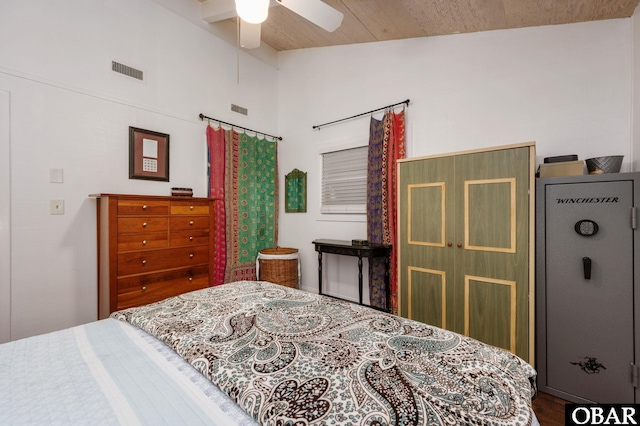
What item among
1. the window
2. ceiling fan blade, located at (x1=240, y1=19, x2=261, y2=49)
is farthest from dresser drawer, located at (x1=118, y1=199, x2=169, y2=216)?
the window

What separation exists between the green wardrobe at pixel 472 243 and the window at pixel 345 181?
3.32ft

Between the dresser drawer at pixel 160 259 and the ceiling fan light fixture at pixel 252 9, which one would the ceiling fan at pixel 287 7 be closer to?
the ceiling fan light fixture at pixel 252 9

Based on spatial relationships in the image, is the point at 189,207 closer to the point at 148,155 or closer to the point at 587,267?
the point at 148,155

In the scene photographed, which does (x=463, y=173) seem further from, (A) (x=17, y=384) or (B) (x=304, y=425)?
(A) (x=17, y=384)

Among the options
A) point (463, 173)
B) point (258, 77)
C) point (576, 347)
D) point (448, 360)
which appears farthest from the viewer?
point (258, 77)

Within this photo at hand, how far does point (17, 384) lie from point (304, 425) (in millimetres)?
827

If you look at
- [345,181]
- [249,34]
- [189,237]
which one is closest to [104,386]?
[189,237]

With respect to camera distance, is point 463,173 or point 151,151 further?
point 151,151

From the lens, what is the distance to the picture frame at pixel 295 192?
4082 mm

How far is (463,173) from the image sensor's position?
2.16m

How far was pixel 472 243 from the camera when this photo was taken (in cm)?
212

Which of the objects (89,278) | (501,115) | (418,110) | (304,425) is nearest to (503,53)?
(501,115)

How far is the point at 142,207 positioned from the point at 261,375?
87.7 inches

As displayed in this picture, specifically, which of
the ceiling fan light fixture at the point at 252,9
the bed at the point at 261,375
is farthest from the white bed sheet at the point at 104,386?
the ceiling fan light fixture at the point at 252,9
